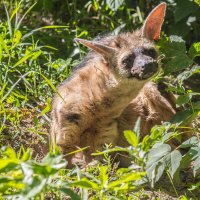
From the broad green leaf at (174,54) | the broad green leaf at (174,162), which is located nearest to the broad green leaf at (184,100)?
the broad green leaf at (174,54)

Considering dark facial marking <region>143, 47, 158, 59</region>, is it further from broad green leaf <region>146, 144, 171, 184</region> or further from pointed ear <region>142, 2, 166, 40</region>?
broad green leaf <region>146, 144, 171, 184</region>

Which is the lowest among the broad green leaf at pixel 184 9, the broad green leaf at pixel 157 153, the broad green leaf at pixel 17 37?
the broad green leaf at pixel 157 153

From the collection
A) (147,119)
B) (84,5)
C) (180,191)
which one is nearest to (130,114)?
(147,119)

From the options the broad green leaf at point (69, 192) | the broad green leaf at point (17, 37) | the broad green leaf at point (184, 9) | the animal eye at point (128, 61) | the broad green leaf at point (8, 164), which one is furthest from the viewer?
the broad green leaf at point (184, 9)

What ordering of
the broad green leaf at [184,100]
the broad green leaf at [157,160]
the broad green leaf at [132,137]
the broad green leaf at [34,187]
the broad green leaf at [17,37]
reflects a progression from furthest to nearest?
the broad green leaf at [17,37], the broad green leaf at [184,100], the broad green leaf at [157,160], the broad green leaf at [132,137], the broad green leaf at [34,187]

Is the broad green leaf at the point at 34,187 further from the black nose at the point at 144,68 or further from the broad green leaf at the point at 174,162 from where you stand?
the black nose at the point at 144,68

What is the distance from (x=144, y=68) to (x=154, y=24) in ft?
1.55

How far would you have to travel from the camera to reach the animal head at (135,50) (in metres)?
4.45

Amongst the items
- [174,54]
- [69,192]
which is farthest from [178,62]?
[69,192]

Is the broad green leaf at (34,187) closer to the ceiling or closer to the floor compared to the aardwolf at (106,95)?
closer to the ceiling

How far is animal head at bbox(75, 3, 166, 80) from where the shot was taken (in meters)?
4.45

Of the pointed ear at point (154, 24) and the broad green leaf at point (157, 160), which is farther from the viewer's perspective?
the pointed ear at point (154, 24)

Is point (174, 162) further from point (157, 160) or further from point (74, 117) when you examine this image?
point (74, 117)

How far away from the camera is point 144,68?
4398 millimetres
